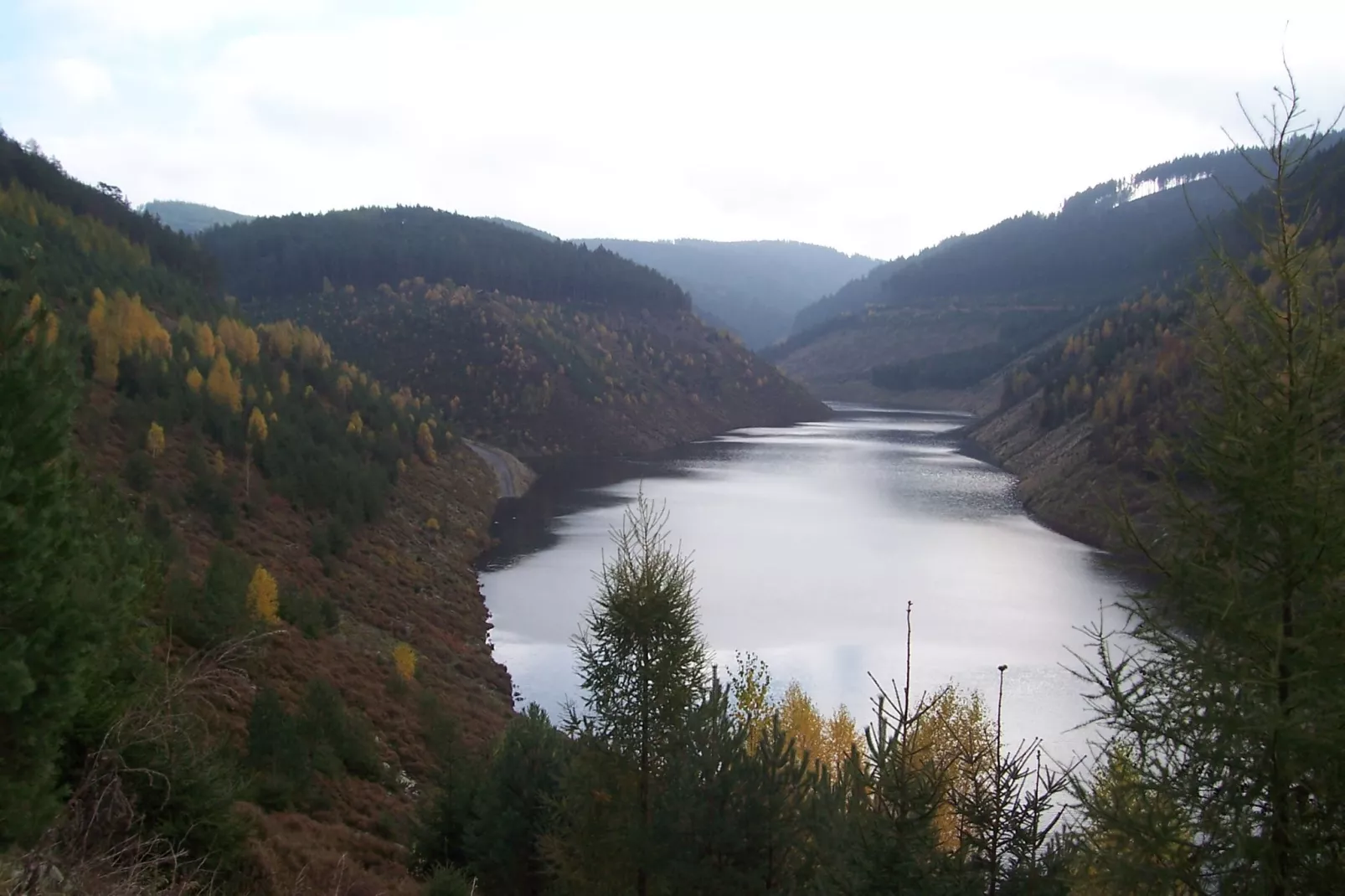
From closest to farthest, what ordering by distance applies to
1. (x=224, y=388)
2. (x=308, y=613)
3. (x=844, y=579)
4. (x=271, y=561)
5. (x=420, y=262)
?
(x=308, y=613) → (x=271, y=561) → (x=224, y=388) → (x=844, y=579) → (x=420, y=262)

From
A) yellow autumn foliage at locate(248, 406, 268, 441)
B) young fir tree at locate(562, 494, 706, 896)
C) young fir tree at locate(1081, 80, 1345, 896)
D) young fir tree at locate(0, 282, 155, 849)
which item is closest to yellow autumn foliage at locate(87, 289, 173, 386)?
yellow autumn foliage at locate(248, 406, 268, 441)

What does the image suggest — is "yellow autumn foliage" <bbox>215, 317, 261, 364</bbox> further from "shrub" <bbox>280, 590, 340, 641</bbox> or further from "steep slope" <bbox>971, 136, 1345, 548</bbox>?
"steep slope" <bbox>971, 136, 1345, 548</bbox>

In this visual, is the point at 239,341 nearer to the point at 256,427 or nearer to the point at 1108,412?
the point at 256,427

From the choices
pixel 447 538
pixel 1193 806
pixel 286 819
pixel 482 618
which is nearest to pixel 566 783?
pixel 286 819

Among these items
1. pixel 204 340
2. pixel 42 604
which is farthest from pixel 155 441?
pixel 42 604

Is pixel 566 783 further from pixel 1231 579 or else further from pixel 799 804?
pixel 1231 579

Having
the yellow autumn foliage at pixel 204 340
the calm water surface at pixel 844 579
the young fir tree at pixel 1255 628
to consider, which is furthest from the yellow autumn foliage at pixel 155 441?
the young fir tree at pixel 1255 628

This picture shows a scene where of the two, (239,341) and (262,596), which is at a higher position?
(239,341)
